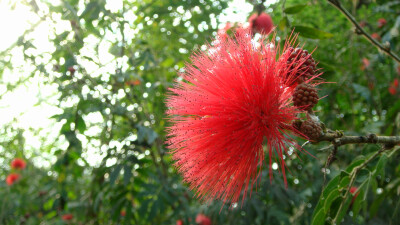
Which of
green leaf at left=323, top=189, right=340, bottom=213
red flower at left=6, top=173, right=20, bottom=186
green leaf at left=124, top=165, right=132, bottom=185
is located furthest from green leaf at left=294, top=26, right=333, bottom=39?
red flower at left=6, top=173, right=20, bottom=186

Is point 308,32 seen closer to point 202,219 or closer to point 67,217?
point 202,219

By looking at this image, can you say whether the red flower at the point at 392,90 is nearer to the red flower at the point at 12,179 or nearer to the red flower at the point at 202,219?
the red flower at the point at 202,219

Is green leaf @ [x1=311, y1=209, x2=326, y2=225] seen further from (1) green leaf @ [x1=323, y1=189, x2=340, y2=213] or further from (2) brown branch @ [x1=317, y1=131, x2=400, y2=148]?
(2) brown branch @ [x1=317, y1=131, x2=400, y2=148]

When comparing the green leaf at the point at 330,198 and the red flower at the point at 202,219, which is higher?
the green leaf at the point at 330,198

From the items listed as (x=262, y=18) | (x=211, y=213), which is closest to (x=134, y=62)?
(x=262, y=18)

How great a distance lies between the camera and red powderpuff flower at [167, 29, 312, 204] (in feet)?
4.65

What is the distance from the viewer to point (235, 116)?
1.41m

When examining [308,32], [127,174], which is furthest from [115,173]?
[308,32]

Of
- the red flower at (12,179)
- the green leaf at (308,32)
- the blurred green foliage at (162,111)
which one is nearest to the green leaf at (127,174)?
the blurred green foliage at (162,111)

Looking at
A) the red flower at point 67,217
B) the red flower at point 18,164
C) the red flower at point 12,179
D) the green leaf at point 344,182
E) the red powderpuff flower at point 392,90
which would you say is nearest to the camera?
the green leaf at point 344,182

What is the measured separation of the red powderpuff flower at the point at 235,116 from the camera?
142 centimetres

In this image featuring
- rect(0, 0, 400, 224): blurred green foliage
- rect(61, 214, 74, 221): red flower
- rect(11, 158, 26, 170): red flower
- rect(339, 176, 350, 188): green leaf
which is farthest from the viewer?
rect(11, 158, 26, 170): red flower

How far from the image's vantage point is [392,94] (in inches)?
139

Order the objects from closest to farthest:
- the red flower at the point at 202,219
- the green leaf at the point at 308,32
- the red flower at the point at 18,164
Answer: the green leaf at the point at 308,32
the red flower at the point at 202,219
the red flower at the point at 18,164
